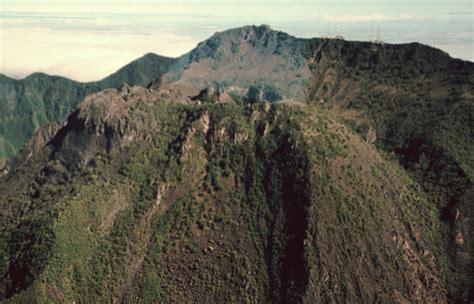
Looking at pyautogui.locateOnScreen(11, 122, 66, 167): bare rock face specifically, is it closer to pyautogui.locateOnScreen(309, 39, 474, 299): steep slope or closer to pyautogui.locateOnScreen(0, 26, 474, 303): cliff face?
pyautogui.locateOnScreen(0, 26, 474, 303): cliff face

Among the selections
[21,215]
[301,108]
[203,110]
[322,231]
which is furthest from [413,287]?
[21,215]

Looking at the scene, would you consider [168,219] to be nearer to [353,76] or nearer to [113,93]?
[113,93]

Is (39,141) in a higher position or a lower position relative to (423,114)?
lower

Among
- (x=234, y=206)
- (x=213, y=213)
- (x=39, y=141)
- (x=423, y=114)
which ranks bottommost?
(x=213, y=213)

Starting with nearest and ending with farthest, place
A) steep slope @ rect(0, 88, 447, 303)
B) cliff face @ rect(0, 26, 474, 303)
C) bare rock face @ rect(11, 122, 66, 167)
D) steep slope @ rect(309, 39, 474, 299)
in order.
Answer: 1. steep slope @ rect(0, 88, 447, 303)
2. cliff face @ rect(0, 26, 474, 303)
3. steep slope @ rect(309, 39, 474, 299)
4. bare rock face @ rect(11, 122, 66, 167)

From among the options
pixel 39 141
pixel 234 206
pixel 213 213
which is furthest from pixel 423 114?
pixel 39 141

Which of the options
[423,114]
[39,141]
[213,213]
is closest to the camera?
[213,213]

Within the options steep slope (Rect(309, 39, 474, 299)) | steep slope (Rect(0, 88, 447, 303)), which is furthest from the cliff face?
steep slope (Rect(309, 39, 474, 299))

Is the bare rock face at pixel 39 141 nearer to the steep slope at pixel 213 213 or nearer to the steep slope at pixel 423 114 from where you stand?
the steep slope at pixel 213 213

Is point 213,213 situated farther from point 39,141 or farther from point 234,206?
point 39,141
